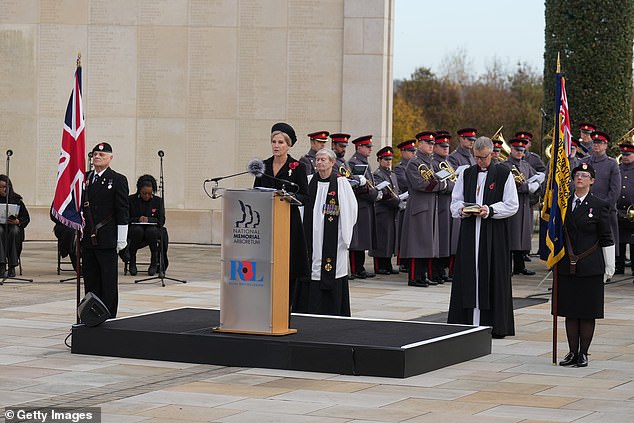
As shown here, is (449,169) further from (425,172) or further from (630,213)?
(630,213)

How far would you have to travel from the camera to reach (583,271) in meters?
10.9

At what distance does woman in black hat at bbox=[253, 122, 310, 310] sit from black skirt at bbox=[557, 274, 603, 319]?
233 cm

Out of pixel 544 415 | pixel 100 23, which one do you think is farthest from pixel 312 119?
pixel 544 415

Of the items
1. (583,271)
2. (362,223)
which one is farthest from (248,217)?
(362,223)

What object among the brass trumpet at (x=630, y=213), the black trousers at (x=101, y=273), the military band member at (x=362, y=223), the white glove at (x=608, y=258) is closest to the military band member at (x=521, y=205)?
the brass trumpet at (x=630, y=213)

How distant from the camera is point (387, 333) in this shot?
11219 millimetres

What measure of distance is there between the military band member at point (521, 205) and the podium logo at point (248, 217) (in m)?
9.64

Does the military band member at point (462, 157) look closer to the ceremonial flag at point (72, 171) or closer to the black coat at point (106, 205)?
the black coat at point (106, 205)

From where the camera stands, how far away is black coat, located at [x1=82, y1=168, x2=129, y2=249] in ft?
40.6

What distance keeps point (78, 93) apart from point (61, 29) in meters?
12.0

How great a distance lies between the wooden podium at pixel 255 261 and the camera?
10828 mm

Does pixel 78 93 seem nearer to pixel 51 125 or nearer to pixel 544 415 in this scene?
pixel 544 415

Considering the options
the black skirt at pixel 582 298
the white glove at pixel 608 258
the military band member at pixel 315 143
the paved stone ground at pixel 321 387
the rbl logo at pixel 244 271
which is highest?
the military band member at pixel 315 143

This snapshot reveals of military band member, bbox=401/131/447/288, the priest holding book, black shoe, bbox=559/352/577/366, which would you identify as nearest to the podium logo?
the priest holding book
